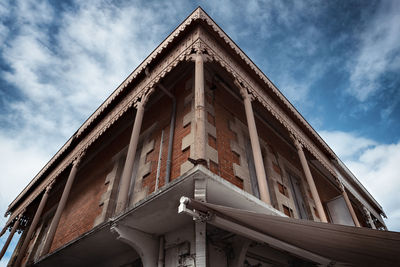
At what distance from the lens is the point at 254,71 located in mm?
5520

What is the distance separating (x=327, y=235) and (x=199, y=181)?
1457mm

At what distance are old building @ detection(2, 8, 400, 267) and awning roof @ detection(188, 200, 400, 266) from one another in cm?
1

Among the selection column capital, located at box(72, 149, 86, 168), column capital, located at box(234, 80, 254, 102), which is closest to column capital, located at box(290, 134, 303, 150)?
column capital, located at box(234, 80, 254, 102)

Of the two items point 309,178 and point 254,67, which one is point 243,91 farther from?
point 309,178

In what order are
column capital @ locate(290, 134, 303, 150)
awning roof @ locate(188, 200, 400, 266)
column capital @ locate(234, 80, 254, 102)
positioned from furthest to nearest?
1. column capital @ locate(290, 134, 303, 150)
2. column capital @ locate(234, 80, 254, 102)
3. awning roof @ locate(188, 200, 400, 266)

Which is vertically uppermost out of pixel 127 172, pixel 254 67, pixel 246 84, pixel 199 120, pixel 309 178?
pixel 254 67

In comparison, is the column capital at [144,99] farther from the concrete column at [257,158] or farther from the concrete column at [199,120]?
the concrete column at [257,158]

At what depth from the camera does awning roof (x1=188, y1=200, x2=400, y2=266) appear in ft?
7.52

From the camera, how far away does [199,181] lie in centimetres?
269

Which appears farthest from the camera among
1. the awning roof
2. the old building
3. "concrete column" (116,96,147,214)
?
"concrete column" (116,96,147,214)

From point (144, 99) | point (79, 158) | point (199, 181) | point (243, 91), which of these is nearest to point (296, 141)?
point (243, 91)

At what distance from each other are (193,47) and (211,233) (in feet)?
10.3

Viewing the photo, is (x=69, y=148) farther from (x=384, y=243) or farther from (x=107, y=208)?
(x=384, y=243)

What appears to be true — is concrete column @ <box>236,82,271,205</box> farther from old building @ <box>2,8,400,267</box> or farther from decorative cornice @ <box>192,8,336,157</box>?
decorative cornice @ <box>192,8,336,157</box>
